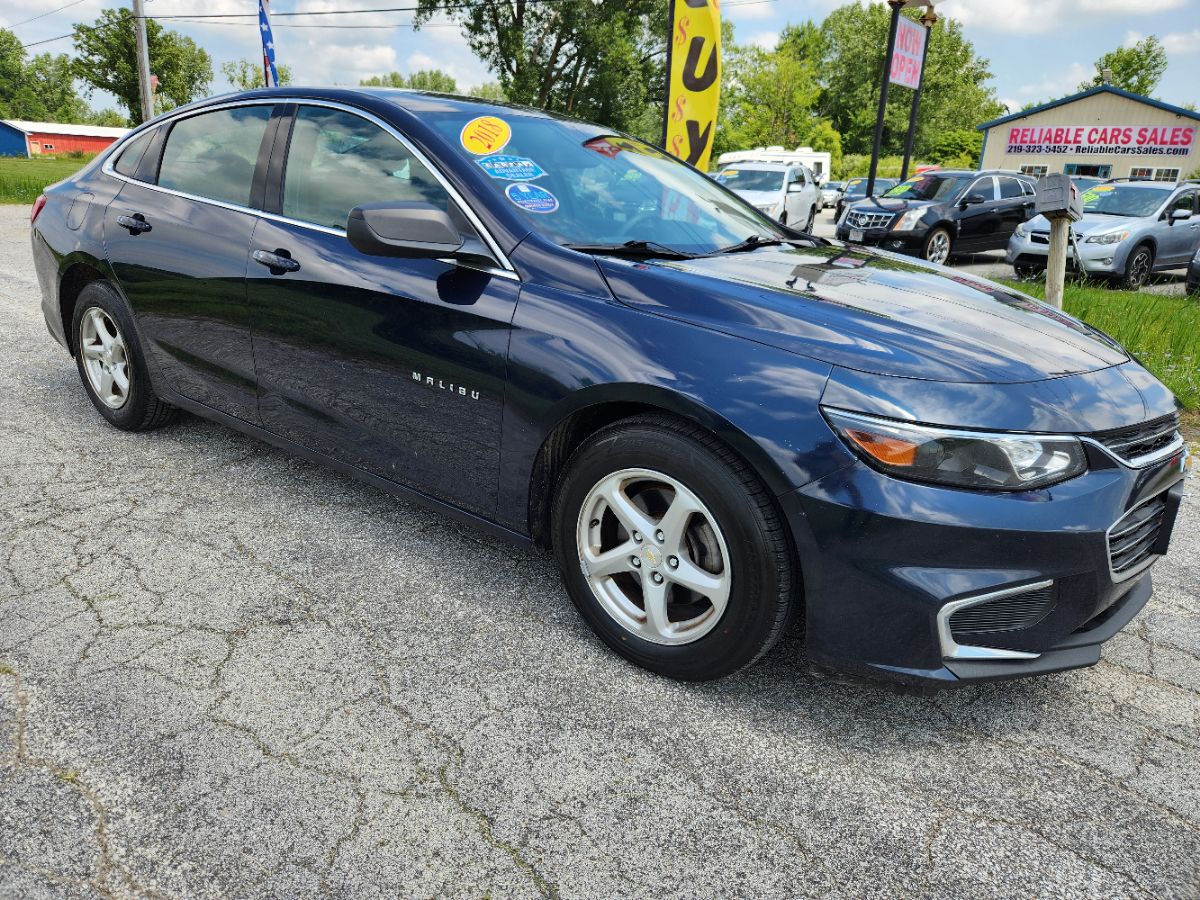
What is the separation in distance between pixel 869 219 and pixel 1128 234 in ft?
11.9

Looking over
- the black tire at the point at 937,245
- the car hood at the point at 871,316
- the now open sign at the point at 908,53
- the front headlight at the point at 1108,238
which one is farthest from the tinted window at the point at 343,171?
the now open sign at the point at 908,53

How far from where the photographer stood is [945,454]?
2055mm

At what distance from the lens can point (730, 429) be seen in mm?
2205

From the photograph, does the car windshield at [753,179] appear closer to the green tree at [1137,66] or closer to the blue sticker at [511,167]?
the blue sticker at [511,167]

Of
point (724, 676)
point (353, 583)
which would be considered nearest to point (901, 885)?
point (724, 676)

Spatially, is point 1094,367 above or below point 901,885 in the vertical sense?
above

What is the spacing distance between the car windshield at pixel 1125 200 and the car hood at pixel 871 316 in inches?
493

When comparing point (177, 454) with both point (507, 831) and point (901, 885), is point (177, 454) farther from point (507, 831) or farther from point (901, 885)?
Answer: point (901, 885)

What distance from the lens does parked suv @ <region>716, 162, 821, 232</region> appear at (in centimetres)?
1789

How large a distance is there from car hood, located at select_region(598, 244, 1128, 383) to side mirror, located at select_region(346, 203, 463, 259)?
0.51 meters

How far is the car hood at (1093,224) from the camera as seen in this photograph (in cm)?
1254

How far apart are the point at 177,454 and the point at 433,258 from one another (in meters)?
2.09

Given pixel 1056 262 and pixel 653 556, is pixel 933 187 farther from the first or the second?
pixel 653 556

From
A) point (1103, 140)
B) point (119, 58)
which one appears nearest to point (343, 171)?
point (1103, 140)
